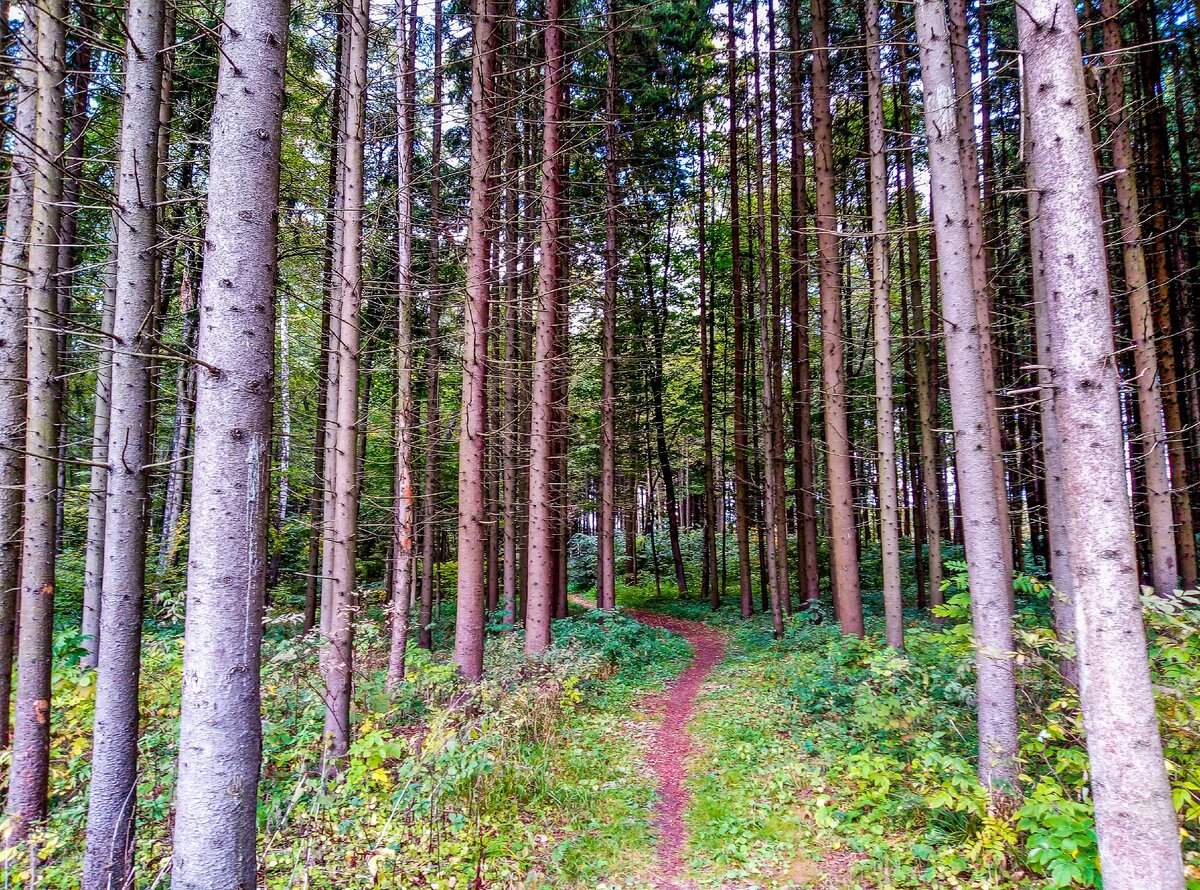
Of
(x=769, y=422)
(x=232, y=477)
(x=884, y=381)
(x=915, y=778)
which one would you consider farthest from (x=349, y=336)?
(x=769, y=422)

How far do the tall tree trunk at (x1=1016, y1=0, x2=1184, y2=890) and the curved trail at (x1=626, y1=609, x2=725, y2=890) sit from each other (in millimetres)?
2789

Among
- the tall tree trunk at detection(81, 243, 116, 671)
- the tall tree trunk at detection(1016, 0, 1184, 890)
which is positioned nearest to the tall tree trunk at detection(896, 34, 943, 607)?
the tall tree trunk at detection(1016, 0, 1184, 890)

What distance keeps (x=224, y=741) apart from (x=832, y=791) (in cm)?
503

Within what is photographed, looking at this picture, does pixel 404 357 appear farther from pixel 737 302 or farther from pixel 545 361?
pixel 737 302

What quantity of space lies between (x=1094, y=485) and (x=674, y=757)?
5.07 meters

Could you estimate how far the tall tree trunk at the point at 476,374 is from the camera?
763 cm

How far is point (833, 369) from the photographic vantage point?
930 cm

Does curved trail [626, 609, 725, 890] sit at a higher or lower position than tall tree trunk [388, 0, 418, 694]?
lower

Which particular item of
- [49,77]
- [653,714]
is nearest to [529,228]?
[49,77]

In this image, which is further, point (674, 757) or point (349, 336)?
point (674, 757)

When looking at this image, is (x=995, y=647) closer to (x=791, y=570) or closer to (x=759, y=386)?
(x=759, y=386)

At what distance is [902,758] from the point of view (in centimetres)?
525

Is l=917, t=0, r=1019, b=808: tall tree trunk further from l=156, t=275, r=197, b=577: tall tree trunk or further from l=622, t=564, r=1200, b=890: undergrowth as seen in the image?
l=156, t=275, r=197, b=577: tall tree trunk

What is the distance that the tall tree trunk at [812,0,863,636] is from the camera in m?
9.13
